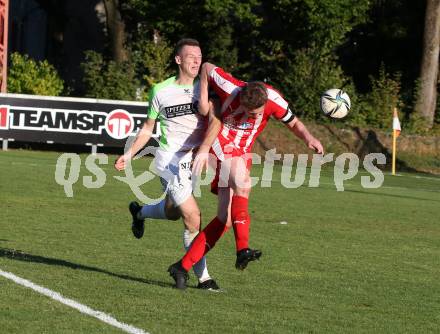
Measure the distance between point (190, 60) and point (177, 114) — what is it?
50cm

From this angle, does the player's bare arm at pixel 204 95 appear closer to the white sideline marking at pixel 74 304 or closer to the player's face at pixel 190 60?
the player's face at pixel 190 60

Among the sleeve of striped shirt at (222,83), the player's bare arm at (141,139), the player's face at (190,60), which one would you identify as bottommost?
the player's bare arm at (141,139)

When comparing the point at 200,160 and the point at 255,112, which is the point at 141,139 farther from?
the point at 255,112

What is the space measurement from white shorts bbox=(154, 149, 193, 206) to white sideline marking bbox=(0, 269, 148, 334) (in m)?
1.39

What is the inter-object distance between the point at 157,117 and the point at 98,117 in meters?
21.0

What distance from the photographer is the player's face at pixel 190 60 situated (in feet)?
30.7

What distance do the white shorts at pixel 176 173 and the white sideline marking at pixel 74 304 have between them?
1390 mm

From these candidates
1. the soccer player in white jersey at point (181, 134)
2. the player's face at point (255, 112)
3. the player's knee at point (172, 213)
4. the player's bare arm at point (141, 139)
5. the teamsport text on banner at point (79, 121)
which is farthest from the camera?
the teamsport text on banner at point (79, 121)

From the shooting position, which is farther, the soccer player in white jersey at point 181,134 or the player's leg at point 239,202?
the soccer player in white jersey at point 181,134

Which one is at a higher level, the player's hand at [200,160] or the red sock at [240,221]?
the player's hand at [200,160]

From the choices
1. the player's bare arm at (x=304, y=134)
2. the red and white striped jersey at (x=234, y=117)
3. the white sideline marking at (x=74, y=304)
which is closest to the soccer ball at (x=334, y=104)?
the player's bare arm at (x=304, y=134)

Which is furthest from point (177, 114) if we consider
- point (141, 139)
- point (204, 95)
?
point (141, 139)

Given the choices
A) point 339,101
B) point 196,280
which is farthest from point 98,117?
point 196,280

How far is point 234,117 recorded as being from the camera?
9.44 metres
